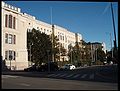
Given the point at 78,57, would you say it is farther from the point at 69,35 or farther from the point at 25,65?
the point at 25,65

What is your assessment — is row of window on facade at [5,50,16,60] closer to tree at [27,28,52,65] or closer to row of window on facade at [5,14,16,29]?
row of window on facade at [5,14,16,29]

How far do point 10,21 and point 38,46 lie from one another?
13.3m

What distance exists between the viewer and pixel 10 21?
67312 millimetres

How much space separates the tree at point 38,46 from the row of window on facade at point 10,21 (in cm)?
1130

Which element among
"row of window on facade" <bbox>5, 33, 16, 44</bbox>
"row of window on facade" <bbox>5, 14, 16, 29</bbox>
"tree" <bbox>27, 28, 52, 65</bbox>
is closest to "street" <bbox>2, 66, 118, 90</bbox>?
"row of window on facade" <bbox>5, 33, 16, 44</bbox>

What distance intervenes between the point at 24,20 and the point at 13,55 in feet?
36.4

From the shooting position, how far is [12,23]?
6806cm

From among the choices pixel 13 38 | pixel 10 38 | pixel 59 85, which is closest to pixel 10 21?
pixel 10 38

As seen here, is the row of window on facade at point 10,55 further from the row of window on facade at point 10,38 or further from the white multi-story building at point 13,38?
the row of window on facade at point 10,38

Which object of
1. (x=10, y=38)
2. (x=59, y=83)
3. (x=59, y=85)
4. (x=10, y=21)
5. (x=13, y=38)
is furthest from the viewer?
(x=13, y=38)

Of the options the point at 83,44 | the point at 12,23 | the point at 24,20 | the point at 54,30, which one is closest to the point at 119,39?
the point at 12,23

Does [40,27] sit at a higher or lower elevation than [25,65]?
higher

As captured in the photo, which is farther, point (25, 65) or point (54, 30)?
point (54, 30)

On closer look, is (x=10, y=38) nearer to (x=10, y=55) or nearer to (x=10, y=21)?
(x=10, y=21)
